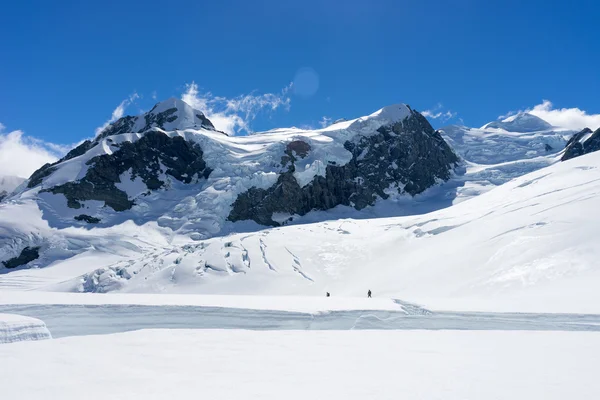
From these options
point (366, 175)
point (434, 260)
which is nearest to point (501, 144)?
point (366, 175)

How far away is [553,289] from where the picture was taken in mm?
15734

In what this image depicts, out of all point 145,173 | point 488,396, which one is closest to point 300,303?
point 488,396

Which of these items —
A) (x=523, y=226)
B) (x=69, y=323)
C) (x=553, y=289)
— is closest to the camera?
(x=69, y=323)

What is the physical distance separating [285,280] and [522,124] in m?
176

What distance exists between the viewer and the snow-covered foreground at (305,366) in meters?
6.18

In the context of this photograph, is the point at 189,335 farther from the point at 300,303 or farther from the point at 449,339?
the point at 449,339

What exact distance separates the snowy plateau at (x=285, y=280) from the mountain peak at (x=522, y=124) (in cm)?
8022

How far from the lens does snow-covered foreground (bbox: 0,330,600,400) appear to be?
20.3 feet

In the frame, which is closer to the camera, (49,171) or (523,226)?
(523,226)

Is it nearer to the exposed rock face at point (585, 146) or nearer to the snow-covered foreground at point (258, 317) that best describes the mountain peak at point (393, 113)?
the exposed rock face at point (585, 146)

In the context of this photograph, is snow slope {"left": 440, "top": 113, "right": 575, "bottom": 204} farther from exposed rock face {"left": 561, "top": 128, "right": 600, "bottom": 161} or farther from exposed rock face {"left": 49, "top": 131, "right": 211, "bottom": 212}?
exposed rock face {"left": 49, "top": 131, "right": 211, "bottom": 212}

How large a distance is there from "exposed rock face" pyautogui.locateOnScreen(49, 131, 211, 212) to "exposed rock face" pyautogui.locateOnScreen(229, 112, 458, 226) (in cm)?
1729

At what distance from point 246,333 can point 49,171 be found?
89.2 m

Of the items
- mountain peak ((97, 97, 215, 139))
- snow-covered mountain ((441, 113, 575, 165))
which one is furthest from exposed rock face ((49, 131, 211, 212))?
snow-covered mountain ((441, 113, 575, 165))
